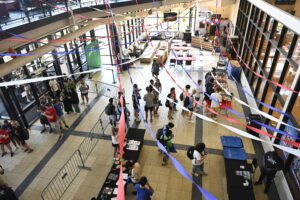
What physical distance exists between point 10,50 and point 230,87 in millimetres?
9831

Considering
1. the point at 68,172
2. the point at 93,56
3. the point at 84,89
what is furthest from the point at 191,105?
the point at 93,56

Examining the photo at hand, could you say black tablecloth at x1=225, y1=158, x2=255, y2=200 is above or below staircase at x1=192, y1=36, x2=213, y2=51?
above

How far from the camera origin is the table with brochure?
552 cm

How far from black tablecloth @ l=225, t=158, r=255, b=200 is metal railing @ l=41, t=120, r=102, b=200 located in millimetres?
4261

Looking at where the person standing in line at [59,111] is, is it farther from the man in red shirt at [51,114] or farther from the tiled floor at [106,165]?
the tiled floor at [106,165]

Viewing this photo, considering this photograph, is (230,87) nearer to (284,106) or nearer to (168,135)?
(284,106)

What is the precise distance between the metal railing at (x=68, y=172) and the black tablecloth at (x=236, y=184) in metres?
4.26

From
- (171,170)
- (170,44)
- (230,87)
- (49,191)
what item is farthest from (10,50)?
(170,44)

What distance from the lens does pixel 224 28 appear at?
1878 cm

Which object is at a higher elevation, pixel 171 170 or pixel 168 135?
pixel 168 135

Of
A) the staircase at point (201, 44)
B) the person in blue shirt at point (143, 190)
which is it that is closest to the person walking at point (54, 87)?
the person in blue shirt at point (143, 190)

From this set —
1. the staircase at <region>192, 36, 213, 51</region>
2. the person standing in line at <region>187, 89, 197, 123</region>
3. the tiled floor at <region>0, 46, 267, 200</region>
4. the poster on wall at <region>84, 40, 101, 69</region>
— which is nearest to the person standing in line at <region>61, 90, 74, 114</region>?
the tiled floor at <region>0, 46, 267, 200</region>

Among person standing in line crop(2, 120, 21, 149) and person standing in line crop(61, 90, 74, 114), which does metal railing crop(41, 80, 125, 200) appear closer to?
person standing in line crop(61, 90, 74, 114)

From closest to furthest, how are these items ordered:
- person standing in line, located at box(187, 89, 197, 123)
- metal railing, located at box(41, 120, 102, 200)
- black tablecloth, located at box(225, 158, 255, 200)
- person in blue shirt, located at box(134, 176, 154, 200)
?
person in blue shirt, located at box(134, 176, 154, 200)
black tablecloth, located at box(225, 158, 255, 200)
metal railing, located at box(41, 120, 102, 200)
person standing in line, located at box(187, 89, 197, 123)
